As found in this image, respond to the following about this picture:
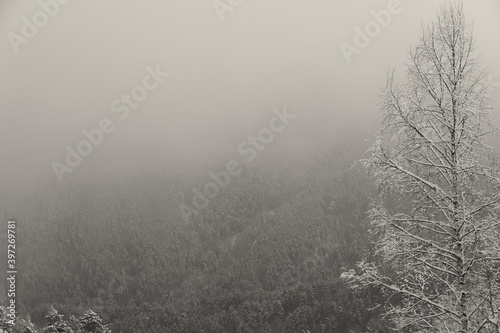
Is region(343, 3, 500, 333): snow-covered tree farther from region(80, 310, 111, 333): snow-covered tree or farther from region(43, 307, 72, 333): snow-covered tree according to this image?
region(80, 310, 111, 333): snow-covered tree

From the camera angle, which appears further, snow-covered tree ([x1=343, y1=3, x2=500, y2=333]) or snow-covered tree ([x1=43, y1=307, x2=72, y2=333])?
snow-covered tree ([x1=43, y1=307, x2=72, y2=333])

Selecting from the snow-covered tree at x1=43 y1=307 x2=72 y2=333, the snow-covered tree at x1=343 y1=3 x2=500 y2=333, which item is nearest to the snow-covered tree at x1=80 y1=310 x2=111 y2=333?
the snow-covered tree at x1=43 y1=307 x2=72 y2=333

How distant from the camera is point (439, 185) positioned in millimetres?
10039

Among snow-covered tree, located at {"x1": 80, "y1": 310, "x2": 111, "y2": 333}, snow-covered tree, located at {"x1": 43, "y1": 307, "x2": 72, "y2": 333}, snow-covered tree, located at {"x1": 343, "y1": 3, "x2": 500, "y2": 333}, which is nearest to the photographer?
snow-covered tree, located at {"x1": 343, "y1": 3, "x2": 500, "y2": 333}

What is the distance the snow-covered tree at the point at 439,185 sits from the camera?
30.6 feet

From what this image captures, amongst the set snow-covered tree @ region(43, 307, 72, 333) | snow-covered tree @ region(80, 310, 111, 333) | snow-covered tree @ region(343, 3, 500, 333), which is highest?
snow-covered tree @ region(43, 307, 72, 333)

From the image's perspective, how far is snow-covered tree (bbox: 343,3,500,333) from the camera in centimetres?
933

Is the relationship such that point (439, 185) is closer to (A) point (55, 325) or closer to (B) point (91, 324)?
(A) point (55, 325)

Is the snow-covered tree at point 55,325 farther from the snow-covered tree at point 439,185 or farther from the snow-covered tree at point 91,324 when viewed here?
the snow-covered tree at point 439,185

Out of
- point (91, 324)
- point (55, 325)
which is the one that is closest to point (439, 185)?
point (55, 325)

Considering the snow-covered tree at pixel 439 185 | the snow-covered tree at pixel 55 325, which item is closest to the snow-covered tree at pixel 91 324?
the snow-covered tree at pixel 55 325

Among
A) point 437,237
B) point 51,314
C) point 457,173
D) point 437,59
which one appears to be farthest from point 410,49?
point 51,314

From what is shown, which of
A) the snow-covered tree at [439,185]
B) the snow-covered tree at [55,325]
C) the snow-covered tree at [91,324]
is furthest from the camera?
the snow-covered tree at [91,324]

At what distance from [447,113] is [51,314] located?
38638 millimetres
